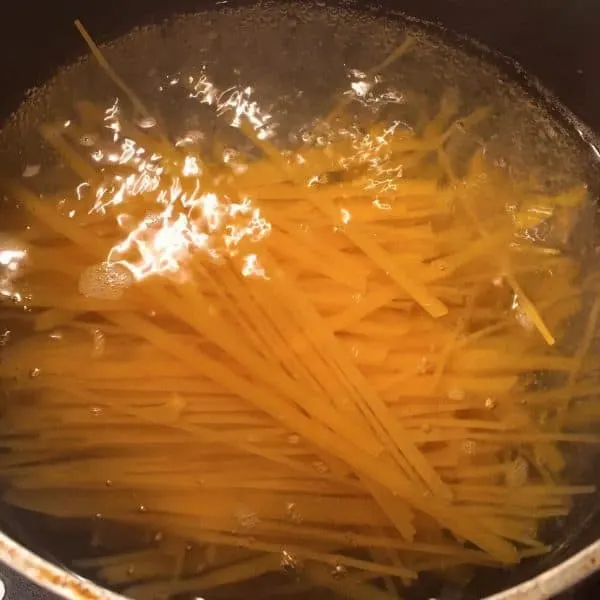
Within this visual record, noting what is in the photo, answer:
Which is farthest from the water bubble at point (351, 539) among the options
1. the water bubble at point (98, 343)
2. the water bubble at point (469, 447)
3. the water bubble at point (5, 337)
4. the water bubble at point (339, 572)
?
the water bubble at point (5, 337)

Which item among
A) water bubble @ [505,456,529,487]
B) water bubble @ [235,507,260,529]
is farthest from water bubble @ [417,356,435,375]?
water bubble @ [235,507,260,529]

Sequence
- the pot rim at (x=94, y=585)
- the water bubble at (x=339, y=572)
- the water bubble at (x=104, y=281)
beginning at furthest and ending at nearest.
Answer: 1. the water bubble at (x=104, y=281)
2. the water bubble at (x=339, y=572)
3. the pot rim at (x=94, y=585)

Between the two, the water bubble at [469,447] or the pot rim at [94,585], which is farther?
the water bubble at [469,447]

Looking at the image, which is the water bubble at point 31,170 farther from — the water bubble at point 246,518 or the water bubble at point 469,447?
the water bubble at point 469,447

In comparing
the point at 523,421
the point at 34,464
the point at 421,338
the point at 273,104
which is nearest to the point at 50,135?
the point at 273,104

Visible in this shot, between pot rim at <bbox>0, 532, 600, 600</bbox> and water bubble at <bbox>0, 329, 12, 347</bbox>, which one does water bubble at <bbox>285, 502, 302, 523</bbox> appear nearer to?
pot rim at <bbox>0, 532, 600, 600</bbox>

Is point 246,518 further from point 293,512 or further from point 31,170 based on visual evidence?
point 31,170

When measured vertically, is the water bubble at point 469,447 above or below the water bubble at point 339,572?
below

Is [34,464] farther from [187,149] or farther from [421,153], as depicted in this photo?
[421,153]
